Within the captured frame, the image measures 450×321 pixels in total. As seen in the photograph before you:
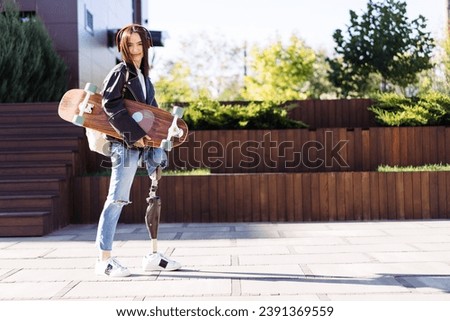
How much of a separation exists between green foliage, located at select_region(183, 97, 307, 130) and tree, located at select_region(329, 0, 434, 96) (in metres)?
9.48

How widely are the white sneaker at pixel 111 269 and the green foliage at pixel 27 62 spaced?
773 cm

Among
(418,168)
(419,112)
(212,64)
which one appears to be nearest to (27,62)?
(419,112)

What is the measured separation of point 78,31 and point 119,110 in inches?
381

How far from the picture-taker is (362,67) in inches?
768

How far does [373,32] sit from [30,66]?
11.7m

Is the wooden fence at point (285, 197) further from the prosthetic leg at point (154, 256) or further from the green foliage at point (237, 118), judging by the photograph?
the prosthetic leg at point (154, 256)

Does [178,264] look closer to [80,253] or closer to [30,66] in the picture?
[80,253]

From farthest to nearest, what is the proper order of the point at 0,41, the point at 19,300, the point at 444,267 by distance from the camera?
the point at 0,41 < the point at 444,267 < the point at 19,300

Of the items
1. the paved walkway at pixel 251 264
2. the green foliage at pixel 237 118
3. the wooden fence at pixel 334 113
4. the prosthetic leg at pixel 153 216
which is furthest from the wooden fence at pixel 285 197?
the wooden fence at pixel 334 113

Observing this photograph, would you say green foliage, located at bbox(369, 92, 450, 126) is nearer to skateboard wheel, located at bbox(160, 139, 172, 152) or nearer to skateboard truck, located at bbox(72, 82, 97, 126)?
skateboard wheel, located at bbox(160, 139, 172, 152)

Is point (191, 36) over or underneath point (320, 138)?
over

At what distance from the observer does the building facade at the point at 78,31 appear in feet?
43.5

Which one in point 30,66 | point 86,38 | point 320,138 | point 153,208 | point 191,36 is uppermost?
point 191,36

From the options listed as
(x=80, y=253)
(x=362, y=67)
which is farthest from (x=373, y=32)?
(x=80, y=253)
